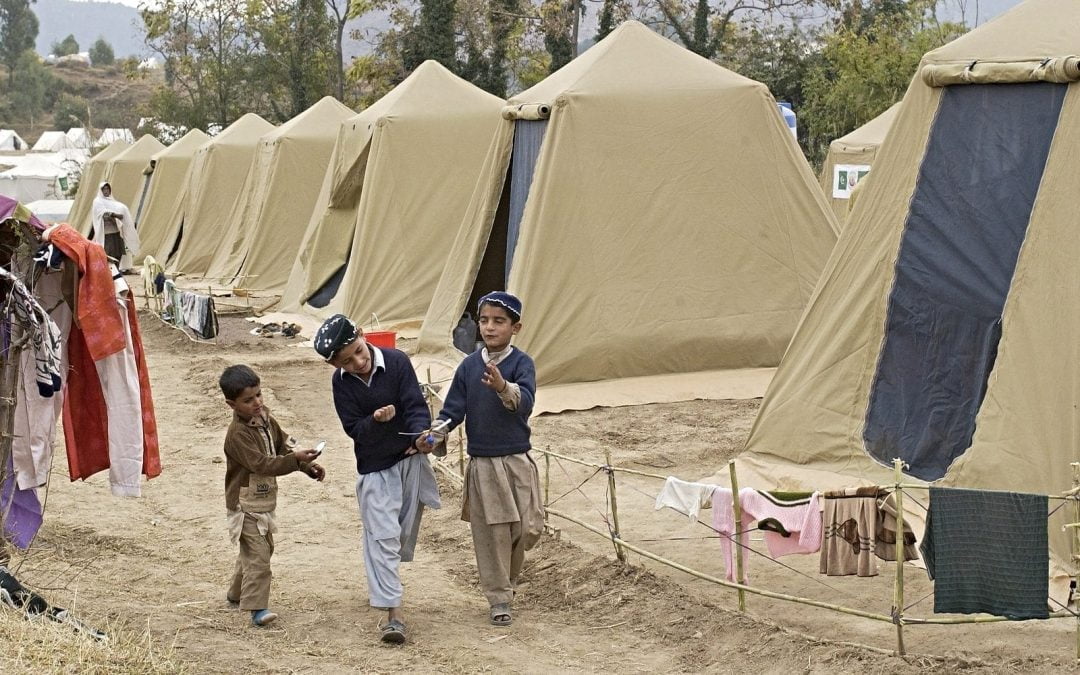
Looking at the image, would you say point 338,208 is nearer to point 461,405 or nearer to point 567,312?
point 567,312

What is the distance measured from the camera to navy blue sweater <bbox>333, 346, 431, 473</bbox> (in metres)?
5.02

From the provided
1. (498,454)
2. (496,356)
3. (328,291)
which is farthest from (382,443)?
(328,291)

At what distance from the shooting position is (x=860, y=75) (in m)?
25.7

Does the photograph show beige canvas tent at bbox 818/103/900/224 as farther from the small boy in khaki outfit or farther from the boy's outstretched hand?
the small boy in khaki outfit

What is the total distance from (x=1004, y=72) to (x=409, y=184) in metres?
8.45

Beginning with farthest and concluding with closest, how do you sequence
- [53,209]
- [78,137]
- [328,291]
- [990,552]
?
[78,137] → [53,209] → [328,291] → [990,552]

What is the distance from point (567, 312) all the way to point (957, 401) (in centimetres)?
400

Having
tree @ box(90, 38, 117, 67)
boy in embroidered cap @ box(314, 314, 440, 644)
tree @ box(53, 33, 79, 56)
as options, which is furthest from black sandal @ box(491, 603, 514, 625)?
tree @ box(53, 33, 79, 56)

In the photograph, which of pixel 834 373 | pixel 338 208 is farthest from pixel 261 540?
pixel 338 208

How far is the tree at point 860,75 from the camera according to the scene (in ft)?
82.4

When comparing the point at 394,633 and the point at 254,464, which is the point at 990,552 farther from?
the point at 254,464

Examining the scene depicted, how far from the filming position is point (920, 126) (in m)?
6.46

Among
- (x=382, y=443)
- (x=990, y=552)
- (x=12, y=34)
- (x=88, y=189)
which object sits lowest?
(x=990, y=552)

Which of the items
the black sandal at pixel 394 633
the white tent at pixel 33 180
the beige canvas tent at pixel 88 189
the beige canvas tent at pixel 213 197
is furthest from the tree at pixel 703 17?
the black sandal at pixel 394 633
